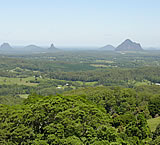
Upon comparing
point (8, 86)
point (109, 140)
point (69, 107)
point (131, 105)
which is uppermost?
point (69, 107)

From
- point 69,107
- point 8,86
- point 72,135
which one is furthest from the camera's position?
point 8,86

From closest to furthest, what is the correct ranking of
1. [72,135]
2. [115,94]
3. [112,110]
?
[72,135] < [112,110] < [115,94]

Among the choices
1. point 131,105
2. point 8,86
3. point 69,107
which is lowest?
point 8,86

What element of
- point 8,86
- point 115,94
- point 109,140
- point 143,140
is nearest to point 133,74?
point 8,86

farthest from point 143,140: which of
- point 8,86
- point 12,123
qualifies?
point 8,86

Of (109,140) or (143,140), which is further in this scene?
(143,140)

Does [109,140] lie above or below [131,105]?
above

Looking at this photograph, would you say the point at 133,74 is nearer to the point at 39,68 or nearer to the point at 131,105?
the point at 39,68

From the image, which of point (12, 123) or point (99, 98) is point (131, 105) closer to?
point (99, 98)

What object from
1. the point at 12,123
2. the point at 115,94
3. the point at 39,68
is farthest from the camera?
the point at 39,68
